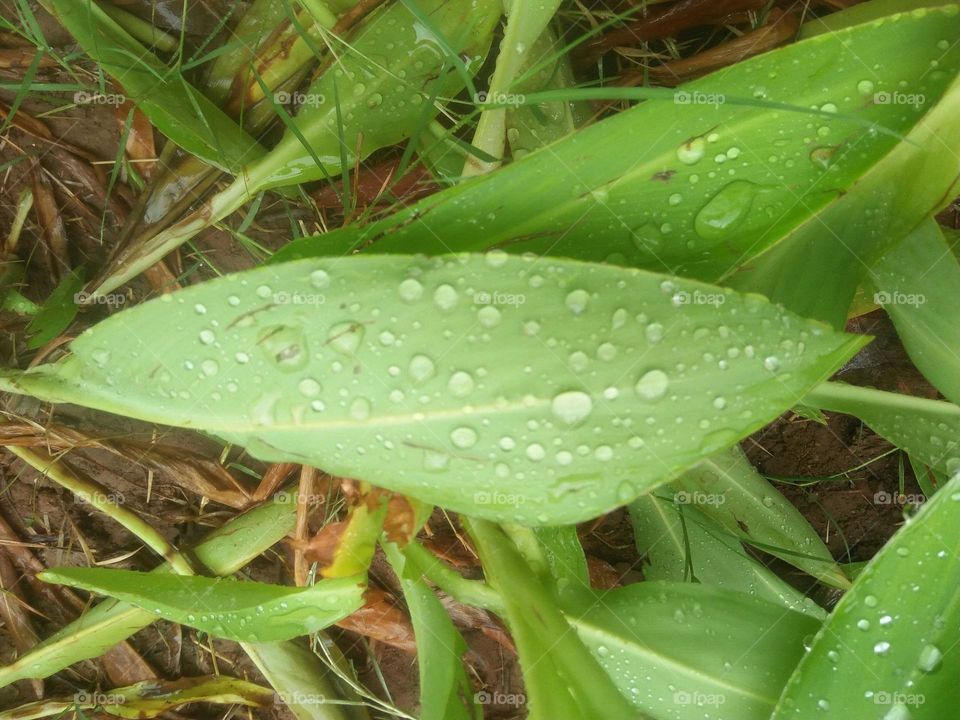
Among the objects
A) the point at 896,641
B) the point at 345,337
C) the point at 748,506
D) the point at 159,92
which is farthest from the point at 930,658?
the point at 159,92

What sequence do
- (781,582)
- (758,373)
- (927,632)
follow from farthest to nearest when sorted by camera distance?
(781,582), (927,632), (758,373)

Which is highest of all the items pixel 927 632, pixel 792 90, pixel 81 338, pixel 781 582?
pixel 792 90

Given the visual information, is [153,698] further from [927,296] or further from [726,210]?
[927,296]

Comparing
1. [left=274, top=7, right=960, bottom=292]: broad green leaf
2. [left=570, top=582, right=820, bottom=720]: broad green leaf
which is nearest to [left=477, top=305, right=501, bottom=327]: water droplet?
[left=274, top=7, right=960, bottom=292]: broad green leaf

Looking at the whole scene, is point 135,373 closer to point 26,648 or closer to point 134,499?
point 134,499

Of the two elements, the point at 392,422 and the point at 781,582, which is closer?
the point at 392,422

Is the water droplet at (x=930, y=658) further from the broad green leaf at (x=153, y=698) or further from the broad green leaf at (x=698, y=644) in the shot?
the broad green leaf at (x=153, y=698)

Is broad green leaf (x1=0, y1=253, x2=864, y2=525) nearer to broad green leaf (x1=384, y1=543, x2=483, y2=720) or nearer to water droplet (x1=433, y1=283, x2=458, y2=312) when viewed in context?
water droplet (x1=433, y1=283, x2=458, y2=312)

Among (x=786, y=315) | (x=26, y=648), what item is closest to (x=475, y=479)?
(x=786, y=315)
